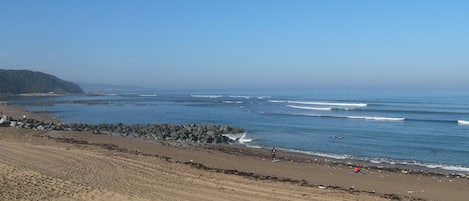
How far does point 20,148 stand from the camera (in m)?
18.9

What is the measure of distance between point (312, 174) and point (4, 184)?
977cm

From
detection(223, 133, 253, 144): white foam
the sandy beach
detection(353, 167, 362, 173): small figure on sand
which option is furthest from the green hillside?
detection(353, 167, 362, 173): small figure on sand

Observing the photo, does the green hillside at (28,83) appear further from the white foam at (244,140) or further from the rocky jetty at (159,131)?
the white foam at (244,140)

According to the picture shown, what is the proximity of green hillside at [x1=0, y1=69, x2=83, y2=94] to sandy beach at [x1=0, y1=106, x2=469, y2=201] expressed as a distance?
94.4 metres

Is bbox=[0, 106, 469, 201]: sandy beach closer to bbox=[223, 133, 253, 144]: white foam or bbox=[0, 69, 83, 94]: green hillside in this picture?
bbox=[223, 133, 253, 144]: white foam

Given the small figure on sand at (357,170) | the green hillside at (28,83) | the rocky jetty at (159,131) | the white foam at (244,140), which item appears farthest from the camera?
the green hillside at (28,83)

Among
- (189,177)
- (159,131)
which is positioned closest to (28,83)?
(159,131)

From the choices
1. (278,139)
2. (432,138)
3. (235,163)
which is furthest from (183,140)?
(432,138)

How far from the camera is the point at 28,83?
390 feet

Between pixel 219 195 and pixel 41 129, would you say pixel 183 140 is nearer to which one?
pixel 41 129

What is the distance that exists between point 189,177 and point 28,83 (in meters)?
116

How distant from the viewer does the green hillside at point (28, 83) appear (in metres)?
108

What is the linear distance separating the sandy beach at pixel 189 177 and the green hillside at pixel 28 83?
94.4 metres

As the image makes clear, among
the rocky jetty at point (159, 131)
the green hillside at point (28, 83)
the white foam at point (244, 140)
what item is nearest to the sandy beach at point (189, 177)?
the rocky jetty at point (159, 131)
